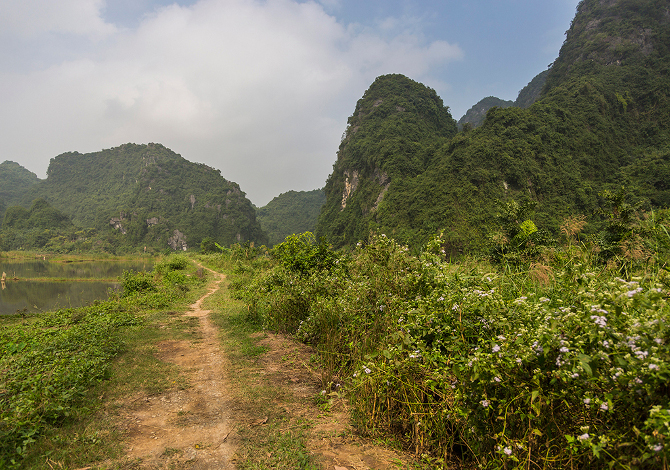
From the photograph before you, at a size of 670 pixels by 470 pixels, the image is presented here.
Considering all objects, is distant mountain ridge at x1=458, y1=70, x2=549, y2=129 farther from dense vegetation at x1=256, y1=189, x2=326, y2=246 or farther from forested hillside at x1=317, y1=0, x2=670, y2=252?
dense vegetation at x1=256, y1=189, x2=326, y2=246

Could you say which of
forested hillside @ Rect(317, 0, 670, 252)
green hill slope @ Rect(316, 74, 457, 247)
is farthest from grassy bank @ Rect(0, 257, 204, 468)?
green hill slope @ Rect(316, 74, 457, 247)

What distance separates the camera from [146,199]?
100 metres

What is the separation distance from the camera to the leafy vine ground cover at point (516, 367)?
56.9 inches

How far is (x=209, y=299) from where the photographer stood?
1149cm

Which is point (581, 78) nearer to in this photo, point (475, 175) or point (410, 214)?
point (475, 175)

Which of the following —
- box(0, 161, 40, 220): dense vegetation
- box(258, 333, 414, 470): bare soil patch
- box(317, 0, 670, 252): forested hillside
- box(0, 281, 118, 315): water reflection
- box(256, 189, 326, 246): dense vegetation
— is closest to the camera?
box(258, 333, 414, 470): bare soil patch

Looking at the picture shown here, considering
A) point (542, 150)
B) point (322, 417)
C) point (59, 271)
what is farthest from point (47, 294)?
point (542, 150)

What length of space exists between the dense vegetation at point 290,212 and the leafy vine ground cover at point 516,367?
108 meters

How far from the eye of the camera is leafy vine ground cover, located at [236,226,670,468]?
1.44 metres

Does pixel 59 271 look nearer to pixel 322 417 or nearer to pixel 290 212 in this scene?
pixel 322 417

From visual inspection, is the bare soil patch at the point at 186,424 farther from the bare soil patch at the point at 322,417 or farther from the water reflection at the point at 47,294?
the water reflection at the point at 47,294

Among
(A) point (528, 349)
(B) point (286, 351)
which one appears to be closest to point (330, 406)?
(B) point (286, 351)

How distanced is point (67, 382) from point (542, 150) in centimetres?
4932

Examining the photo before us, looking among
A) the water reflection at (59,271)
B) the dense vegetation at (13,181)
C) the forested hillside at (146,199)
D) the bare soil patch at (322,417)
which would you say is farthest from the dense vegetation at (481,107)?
the dense vegetation at (13,181)
